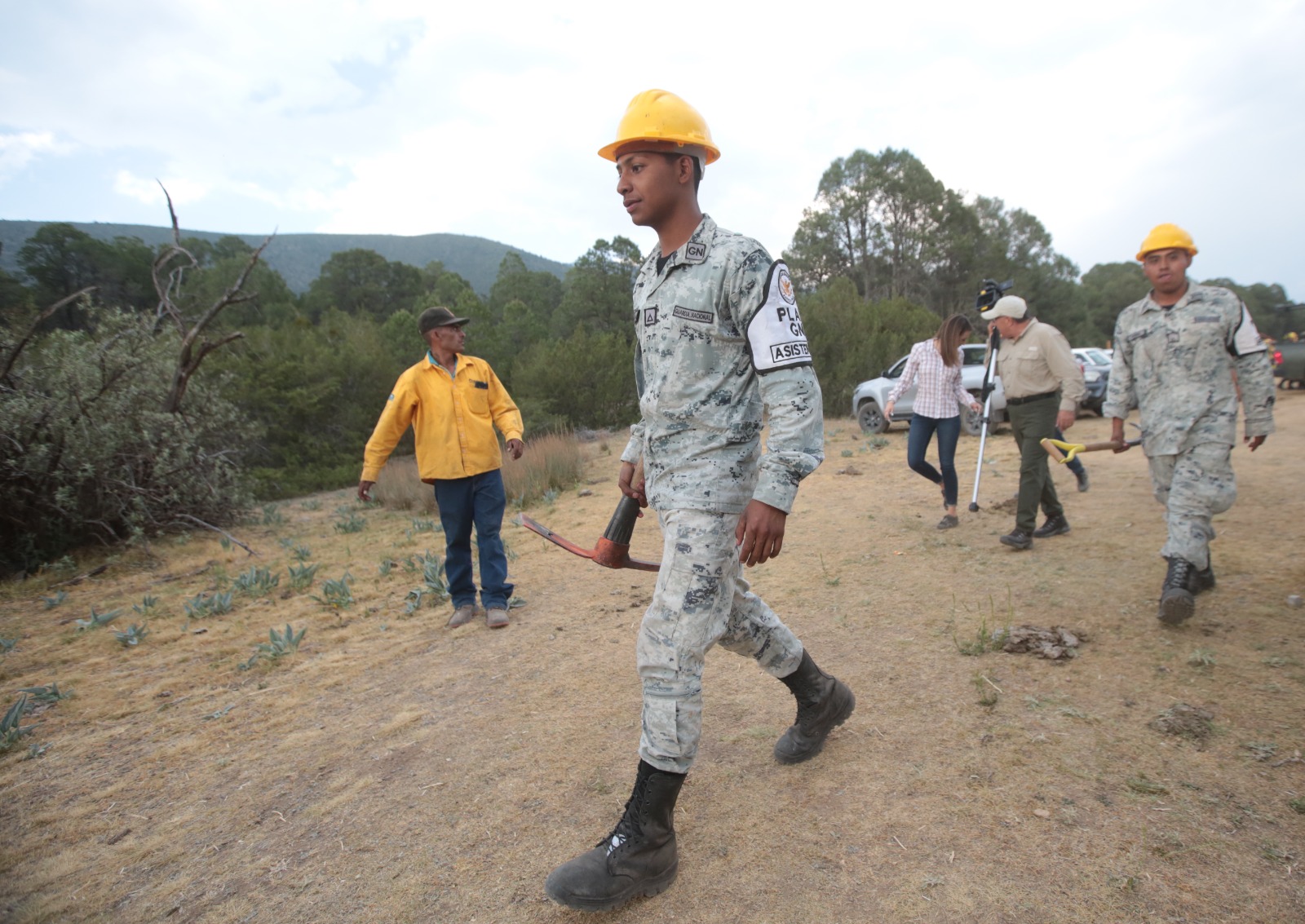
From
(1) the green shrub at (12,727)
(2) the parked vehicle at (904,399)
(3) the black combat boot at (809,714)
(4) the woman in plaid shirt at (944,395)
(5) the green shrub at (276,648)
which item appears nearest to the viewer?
(3) the black combat boot at (809,714)

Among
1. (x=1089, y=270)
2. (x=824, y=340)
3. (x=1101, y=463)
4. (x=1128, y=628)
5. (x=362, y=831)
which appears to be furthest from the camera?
(x=1089, y=270)

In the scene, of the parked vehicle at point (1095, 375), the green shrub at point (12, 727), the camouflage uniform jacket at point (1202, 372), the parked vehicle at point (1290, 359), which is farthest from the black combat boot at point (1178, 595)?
the parked vehicle at point (1290, 359)

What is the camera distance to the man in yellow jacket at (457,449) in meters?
4.54

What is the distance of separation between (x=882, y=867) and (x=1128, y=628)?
7.70ft

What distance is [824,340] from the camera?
18.0 m

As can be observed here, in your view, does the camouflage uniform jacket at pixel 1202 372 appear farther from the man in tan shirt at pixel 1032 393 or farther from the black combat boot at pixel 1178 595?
the man in tan shirt at pixel 1032 393

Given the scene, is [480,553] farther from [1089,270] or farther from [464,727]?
[1089,270]

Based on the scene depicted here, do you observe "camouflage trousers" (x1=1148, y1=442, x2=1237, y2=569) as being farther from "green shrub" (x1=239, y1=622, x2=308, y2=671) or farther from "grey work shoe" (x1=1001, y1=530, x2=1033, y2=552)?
"green shrub" (x1=239, y1=622, x2=308, y2=671)

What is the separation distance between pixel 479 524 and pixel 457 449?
0.52m

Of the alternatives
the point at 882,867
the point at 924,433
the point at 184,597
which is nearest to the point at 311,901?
the point at 882,867

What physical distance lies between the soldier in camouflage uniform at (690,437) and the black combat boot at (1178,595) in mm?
2621

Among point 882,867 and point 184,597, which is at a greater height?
point 882,867

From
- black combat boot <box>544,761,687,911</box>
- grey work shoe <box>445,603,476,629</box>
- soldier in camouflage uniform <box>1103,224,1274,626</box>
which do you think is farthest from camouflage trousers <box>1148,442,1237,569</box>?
grey work shoe <box>445,603,476,629</box>

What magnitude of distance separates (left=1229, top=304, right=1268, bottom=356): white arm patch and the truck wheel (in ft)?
31.8
